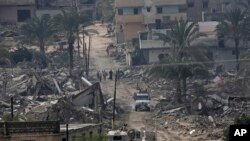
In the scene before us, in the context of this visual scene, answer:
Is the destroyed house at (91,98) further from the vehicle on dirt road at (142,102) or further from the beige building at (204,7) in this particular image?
the beige building at (204,7)

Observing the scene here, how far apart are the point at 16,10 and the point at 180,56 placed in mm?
28438

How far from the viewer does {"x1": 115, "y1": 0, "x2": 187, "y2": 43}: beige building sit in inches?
2672

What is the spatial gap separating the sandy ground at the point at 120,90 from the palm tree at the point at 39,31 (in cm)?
382

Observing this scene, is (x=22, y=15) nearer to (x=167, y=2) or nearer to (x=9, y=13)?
(x=9, y=13)

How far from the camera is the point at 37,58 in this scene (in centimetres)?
6003

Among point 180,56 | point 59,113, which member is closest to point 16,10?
point 180,56

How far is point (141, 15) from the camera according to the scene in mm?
68062

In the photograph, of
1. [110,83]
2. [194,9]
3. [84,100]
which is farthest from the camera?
[194,9]

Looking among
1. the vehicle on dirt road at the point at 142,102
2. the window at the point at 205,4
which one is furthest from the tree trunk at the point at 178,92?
the window at the point at 205,4

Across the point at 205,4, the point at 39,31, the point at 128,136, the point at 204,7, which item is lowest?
the point at 128,136

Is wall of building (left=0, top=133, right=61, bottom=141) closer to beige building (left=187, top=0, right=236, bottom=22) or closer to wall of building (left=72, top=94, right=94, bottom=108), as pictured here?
wall of building (left=72, top=94, right=94, bottom=108)

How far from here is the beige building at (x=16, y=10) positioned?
242 ft

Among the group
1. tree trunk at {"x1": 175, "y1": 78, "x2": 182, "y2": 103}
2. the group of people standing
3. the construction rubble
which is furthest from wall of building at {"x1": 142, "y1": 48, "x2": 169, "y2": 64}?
tree trunk at {"x1": 175, "y1": 78, "x2": 182, "y2": 103}

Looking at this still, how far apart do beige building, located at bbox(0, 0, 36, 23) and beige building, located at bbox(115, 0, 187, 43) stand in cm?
979
